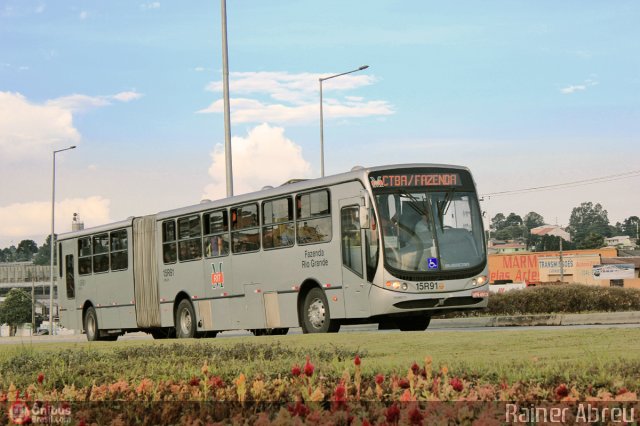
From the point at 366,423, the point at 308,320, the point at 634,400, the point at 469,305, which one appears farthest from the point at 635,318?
the point at 366,423

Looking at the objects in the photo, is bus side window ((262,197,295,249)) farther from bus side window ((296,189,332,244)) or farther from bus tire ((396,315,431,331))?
bus tire ((396,315,431,331))

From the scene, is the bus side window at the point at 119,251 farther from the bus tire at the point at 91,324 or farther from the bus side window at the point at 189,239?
the bus side window at the point at 189,239

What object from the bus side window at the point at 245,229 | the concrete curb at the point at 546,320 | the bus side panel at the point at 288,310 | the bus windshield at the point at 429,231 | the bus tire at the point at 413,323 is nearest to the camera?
the bus windshield at the point at 429,231

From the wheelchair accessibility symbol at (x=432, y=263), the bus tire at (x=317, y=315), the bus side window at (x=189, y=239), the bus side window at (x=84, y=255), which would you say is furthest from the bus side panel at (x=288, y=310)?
the bus side window at (x=84, y=255)

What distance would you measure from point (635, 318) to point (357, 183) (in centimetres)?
930

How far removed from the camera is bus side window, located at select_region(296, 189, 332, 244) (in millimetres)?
20453

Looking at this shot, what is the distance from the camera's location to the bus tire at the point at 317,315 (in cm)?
2047

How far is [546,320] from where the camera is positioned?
25.9 m

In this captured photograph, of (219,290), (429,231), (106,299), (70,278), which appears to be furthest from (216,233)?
(70,278)

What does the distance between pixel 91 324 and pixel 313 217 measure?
12.9 m

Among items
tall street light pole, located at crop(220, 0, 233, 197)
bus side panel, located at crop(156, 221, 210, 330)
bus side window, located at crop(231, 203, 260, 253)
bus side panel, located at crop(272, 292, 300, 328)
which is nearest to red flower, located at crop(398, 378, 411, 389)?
bus side panel, located at crop(272, 292, 300, 328)

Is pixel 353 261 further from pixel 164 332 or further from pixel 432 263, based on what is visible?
pixel 164 332

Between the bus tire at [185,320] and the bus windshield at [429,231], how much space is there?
7.70m

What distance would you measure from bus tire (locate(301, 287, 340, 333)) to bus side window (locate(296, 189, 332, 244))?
42.6 inches
